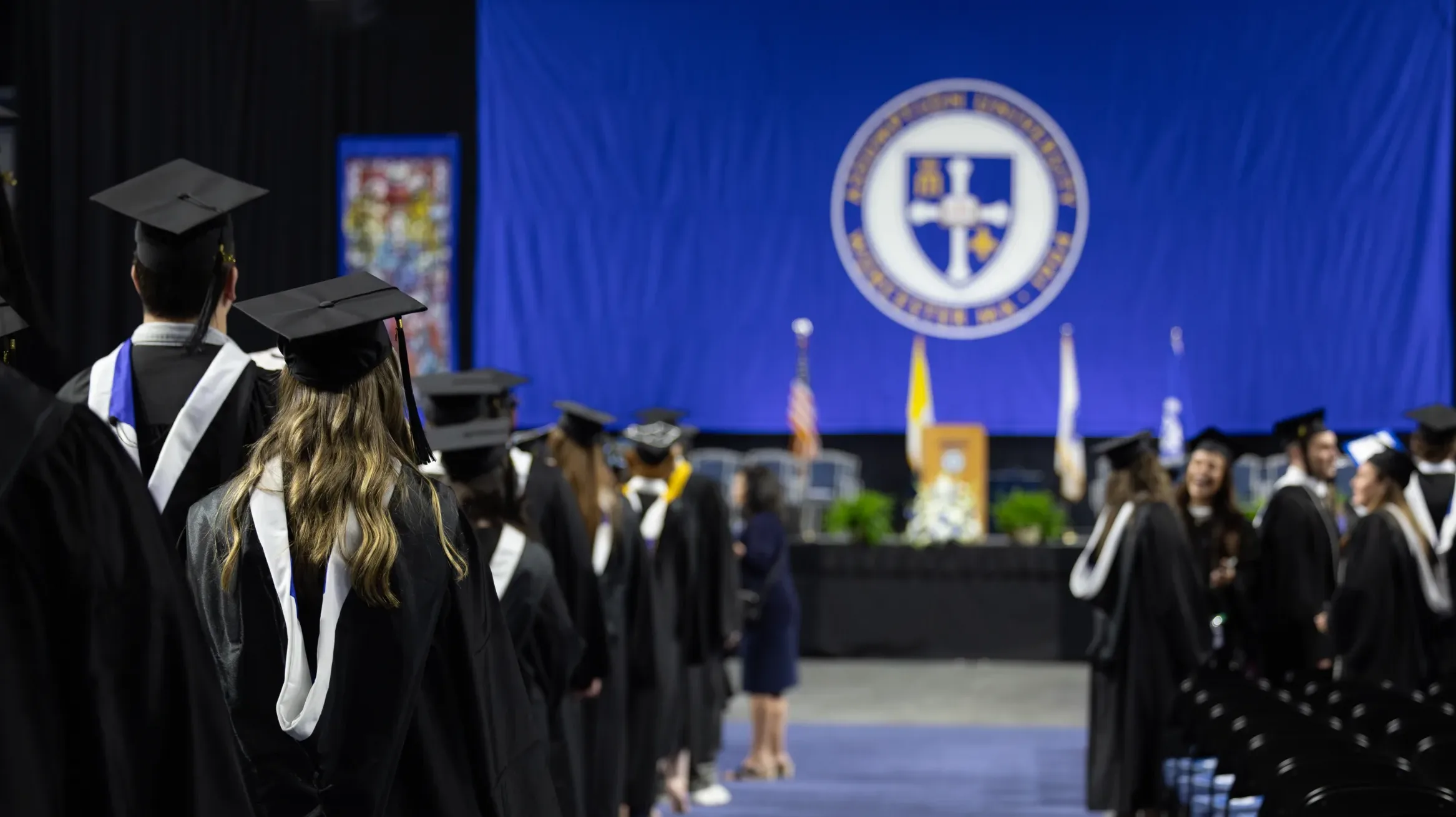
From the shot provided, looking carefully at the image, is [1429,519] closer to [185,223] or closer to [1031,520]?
[1031,520]

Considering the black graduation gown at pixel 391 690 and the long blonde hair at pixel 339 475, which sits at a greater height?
the long blonde hair at pixel 339 475

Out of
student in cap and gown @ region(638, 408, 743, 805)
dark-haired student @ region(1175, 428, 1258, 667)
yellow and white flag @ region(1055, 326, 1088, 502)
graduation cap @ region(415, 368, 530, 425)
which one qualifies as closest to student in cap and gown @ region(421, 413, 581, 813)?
graduation cap @ region(415, 368, 530, 425)

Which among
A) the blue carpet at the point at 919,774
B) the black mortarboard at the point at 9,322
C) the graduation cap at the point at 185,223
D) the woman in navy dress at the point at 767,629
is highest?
the graduation cap at the point at 185,223

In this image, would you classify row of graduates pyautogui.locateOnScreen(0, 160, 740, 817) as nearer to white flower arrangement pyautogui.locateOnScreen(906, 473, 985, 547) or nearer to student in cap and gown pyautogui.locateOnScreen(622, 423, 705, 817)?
student in cap and gown pyautogui.locateOnScreen(622, 423, 705, 817)

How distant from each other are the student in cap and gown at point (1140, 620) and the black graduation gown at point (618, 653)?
5.93ft

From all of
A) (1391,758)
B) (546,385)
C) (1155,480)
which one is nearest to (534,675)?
(1391,758)

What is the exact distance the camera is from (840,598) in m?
11.2

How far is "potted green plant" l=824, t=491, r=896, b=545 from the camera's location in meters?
11.3

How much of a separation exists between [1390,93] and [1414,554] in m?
7.23

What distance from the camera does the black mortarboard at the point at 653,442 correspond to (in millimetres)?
6480

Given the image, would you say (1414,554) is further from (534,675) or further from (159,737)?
(159,737)

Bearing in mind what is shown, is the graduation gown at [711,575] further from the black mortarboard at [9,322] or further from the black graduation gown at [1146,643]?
the black mortarboard at [9,322]

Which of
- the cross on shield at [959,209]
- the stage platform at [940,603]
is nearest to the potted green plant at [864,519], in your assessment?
the stage platform at [940,603]

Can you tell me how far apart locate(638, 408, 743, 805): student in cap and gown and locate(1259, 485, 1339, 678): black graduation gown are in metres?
2.19
